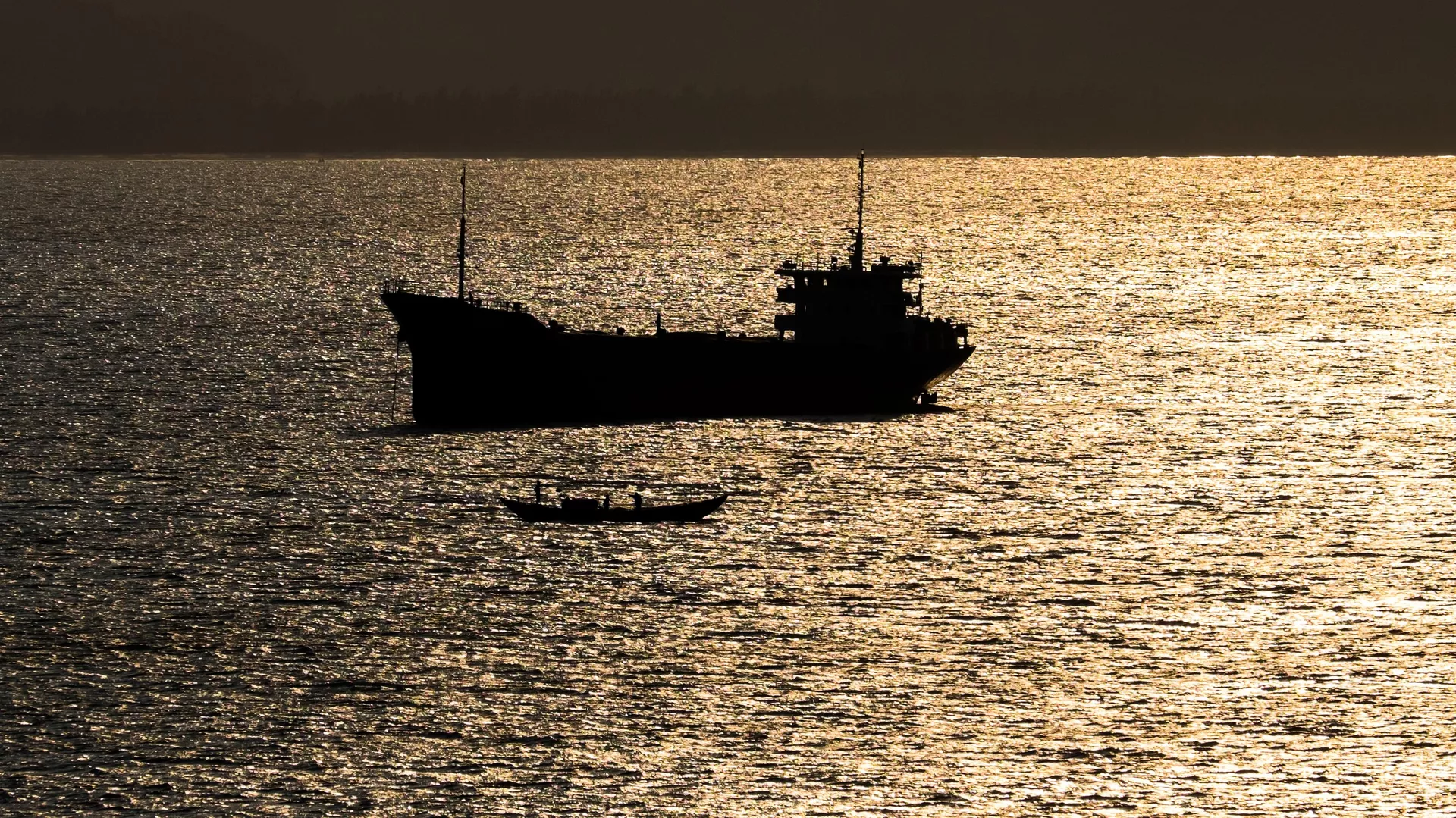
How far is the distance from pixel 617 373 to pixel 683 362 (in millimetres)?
3600

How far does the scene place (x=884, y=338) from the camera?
366ft

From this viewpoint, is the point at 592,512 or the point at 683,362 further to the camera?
the point at 683,362

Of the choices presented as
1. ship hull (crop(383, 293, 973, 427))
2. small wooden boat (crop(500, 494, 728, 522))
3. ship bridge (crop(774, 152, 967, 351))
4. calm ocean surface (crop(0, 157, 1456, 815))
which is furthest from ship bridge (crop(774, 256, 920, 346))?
small wooden boat (crop(500, 494, 728, 522))

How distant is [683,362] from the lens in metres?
108

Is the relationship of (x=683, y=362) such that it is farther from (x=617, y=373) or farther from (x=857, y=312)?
(x=857, y=312)

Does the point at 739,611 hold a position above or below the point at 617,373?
below

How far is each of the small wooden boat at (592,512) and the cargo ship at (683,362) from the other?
19.4 metres

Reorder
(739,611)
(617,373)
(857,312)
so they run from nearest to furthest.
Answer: (739,611)
(617,373)
(857,312)

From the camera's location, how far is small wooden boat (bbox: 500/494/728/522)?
83.8 meters

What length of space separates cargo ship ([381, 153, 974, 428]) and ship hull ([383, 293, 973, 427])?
0.07 meters

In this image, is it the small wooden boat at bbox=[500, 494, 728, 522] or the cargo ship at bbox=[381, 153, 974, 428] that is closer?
the small wooden boat at bbox=[500, 494, 728, 522]

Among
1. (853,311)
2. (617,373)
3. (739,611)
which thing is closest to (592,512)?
(739,611)

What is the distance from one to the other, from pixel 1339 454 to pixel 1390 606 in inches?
1369

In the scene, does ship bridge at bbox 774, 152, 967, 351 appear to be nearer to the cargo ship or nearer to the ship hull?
the cargo ship
